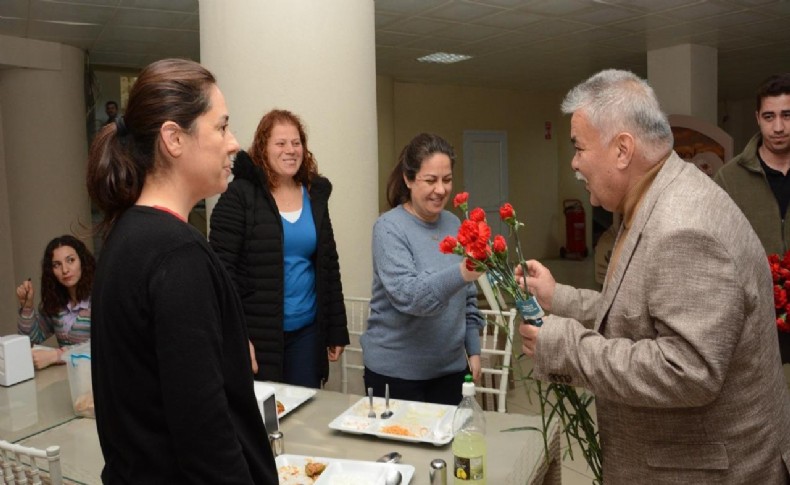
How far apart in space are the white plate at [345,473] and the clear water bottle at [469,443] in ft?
0.42

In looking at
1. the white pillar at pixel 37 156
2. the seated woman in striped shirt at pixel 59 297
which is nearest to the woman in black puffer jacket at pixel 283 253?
the seated woman in striped shirt at pixel 59 297

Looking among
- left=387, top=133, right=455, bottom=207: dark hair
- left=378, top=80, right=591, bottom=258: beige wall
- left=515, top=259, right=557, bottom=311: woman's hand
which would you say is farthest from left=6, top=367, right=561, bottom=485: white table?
left=378, top=80, right=591, bottom=258: beige wall

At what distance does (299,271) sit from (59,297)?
4.27ft

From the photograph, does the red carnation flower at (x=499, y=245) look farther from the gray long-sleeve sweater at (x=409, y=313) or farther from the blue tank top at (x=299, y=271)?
the blue tank top at (x=299, y=271)

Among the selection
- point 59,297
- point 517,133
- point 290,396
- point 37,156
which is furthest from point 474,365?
point 517,133

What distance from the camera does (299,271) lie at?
8.39 feet

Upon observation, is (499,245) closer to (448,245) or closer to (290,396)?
(448,245)

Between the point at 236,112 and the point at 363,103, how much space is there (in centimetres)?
63

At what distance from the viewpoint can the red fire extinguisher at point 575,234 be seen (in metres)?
10.8

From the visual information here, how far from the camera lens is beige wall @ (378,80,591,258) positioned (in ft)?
29.3

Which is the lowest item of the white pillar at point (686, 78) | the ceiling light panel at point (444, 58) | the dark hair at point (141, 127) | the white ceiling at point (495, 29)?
the dark hair at point (141, 127)

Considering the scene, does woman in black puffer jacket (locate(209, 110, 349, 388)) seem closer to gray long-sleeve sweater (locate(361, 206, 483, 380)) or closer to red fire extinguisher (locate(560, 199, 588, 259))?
gray long-sleeve sweater (locate(361, 206, 483, 380))

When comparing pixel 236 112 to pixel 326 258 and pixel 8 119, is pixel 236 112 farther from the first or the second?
pixel 8 119

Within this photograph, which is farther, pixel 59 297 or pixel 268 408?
pixel 59 297
